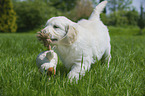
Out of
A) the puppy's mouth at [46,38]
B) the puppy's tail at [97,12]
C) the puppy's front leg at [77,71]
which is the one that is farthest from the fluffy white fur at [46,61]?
the puppy's tail at [97,12]

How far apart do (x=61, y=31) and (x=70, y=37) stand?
0.42ft

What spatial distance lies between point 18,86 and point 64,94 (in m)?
0.50

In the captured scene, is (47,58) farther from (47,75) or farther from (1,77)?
(1,77)

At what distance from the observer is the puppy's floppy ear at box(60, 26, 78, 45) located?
1555mm

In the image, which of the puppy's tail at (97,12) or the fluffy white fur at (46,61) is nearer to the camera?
the fluffy white fur at (46,61)

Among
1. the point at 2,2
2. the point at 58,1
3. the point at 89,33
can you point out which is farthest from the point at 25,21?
the point at 89,33

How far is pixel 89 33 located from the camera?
1.87 m

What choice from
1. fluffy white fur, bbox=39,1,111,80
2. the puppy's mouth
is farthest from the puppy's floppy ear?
the puppy's mouth

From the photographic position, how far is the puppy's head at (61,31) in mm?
1517

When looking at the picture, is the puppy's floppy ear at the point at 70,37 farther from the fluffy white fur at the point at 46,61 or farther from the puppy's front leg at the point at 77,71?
the puppy's front leg at the point at 77,71

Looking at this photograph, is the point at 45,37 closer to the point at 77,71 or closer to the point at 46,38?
the point at 46,38

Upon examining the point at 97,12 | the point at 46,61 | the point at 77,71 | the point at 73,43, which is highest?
the point at 97,12

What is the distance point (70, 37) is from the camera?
1.56 meters

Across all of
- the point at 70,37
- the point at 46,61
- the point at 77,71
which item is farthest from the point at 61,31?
the point at 77,71
